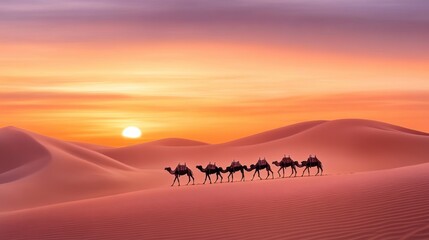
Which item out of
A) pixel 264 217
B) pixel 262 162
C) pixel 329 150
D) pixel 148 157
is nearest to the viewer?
pixel 264 217

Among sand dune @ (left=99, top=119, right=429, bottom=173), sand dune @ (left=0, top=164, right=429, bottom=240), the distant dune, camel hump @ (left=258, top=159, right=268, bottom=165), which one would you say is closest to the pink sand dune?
the distant dune

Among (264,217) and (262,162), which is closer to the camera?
(264,217)

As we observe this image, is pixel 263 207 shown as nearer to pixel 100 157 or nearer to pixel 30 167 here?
pixel 30 167

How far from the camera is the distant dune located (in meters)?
43.8

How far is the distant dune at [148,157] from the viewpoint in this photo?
43844 mm

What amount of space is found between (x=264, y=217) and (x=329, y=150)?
6333 cm

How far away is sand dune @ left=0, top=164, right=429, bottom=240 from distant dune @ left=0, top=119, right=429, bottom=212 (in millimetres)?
20774

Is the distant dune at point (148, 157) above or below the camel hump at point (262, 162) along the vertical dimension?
above

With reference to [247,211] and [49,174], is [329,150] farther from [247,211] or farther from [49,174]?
[247,211]

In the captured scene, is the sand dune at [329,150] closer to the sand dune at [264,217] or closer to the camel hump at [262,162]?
the camel hump at [262,162]

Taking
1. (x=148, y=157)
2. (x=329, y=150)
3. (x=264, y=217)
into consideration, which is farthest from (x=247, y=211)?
(x=148, y=157)

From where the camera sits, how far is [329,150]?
77.3 m

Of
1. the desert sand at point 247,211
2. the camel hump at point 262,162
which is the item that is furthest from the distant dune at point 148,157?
the camel hump at point 262,162

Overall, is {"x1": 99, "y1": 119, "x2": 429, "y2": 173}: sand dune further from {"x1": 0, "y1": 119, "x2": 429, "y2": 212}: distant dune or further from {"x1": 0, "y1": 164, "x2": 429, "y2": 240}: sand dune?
{"x1": 0, "y1": 164, "x2": 429, "y2": 240}: sand dune
